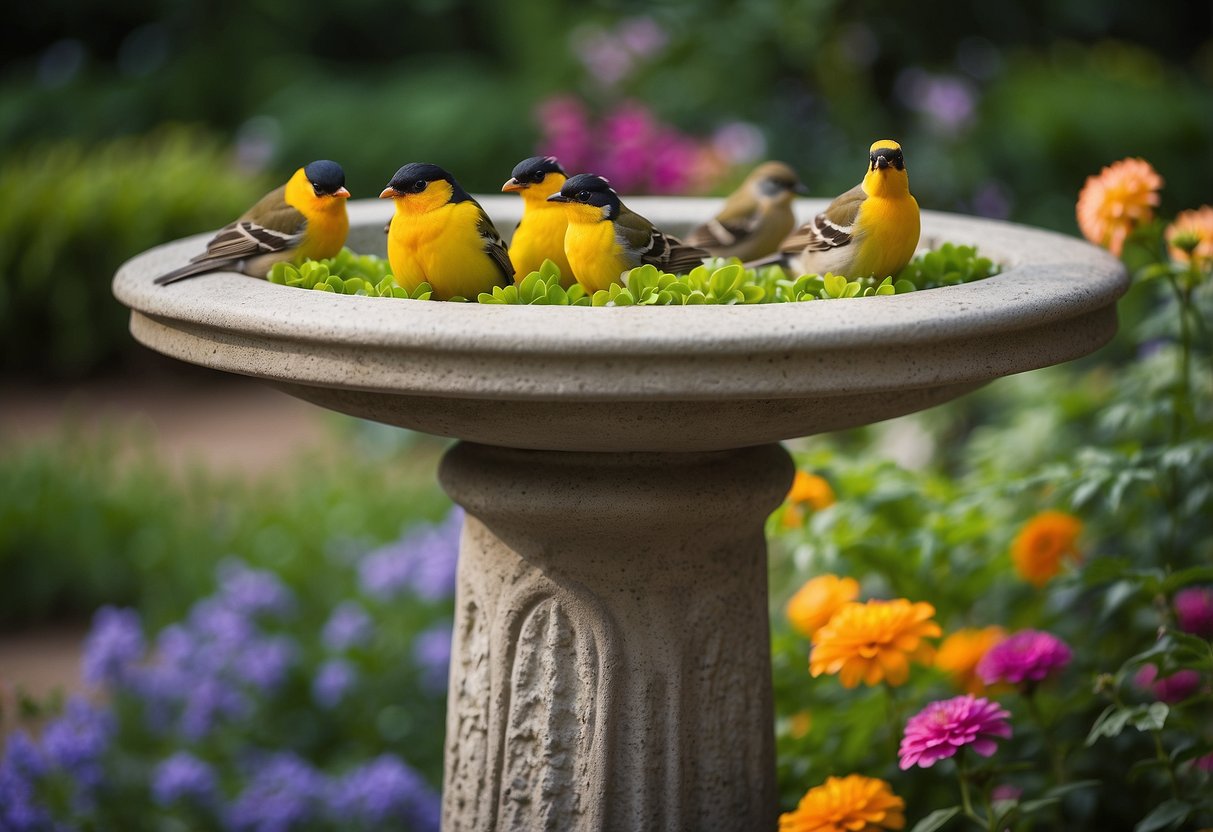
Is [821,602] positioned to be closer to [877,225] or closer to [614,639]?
[614,639]

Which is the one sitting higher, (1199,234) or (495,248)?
(1199,234)

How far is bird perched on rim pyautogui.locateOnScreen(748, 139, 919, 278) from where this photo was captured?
7.62ft

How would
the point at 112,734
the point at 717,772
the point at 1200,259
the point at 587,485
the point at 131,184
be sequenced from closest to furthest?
1. the point at 587,485
2. the point at 717,772
3. the point at 1200,259
4. the point at 112,734
5. the point at 131,184

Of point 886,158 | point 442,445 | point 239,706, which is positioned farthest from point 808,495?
point 442,445

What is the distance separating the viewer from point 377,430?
259 inches

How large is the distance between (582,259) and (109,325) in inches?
238

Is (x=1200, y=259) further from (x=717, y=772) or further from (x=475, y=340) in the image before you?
(x=475, y=340)

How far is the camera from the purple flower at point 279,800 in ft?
10.3

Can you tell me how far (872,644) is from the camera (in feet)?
7.60

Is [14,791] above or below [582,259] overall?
below

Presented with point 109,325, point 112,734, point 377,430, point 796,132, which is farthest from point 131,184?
point 112,734

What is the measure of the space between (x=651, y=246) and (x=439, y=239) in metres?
0.41

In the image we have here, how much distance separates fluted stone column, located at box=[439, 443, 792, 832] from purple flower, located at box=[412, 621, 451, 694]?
42.0 inches

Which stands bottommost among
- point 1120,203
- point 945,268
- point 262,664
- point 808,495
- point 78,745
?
point 78,745
